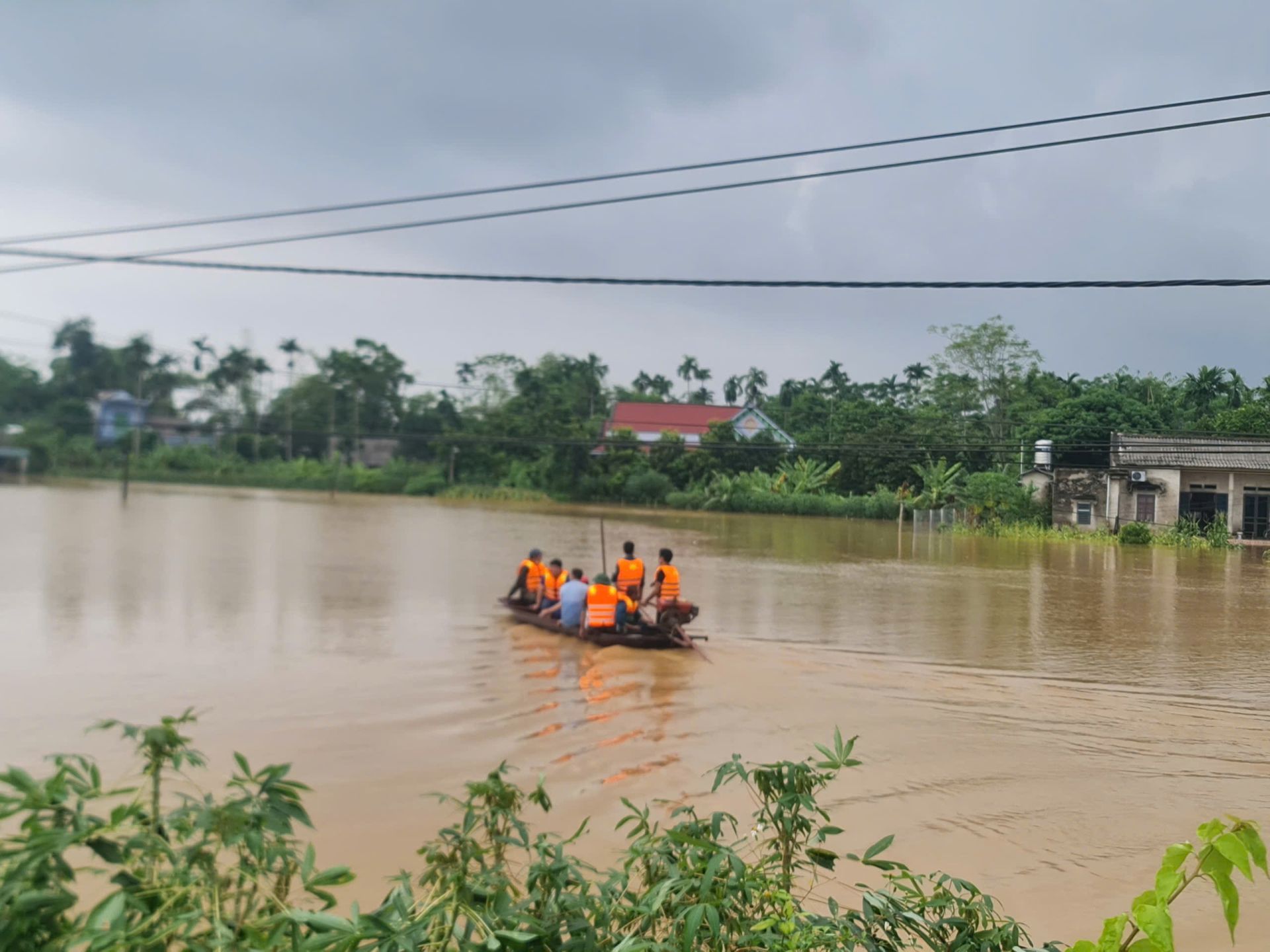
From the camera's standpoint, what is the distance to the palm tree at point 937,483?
8.57m

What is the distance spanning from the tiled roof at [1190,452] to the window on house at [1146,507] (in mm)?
547

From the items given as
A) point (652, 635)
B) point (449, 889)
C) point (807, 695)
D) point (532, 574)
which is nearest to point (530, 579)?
point (532, 574)

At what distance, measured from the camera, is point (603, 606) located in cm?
1234

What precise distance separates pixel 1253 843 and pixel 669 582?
1053 cm

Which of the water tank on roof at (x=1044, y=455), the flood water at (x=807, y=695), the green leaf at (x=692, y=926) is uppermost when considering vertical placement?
the water tank on roof at (x=1044, y=455)

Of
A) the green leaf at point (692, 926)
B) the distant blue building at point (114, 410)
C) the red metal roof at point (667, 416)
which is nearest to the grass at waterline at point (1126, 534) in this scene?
the red metal roof at point (667, 416)

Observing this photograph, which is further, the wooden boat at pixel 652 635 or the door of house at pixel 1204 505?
the wooden boat at pixel 652 635

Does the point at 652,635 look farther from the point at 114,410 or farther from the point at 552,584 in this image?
the point at 114,410

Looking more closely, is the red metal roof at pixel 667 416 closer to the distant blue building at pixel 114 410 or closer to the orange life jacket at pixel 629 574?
the orange life jacket at pixel 629 574

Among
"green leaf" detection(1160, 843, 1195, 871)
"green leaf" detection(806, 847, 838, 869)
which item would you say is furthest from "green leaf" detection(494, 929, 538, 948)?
"green leaf" detection(1160, 843, 1195, 871)

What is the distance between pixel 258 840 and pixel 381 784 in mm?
5217

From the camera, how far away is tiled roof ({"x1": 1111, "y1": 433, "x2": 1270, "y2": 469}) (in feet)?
22.4

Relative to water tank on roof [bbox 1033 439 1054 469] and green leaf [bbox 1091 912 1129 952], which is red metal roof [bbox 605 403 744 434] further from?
green leaf [bbox 1091 912 1129 952]

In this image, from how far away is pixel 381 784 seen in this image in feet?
23.3
